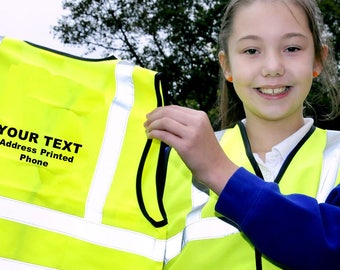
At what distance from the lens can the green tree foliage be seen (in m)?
23.0

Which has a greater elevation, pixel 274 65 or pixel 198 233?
pixel 274 65

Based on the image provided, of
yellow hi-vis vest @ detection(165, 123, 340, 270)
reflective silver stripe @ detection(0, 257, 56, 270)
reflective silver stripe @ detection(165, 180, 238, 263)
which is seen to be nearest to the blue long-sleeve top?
yellow hi-vis vest @ detection(165, 123, 340, 270)

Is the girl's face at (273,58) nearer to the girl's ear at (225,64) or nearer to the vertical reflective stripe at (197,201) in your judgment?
the girl's ear at (225,64)

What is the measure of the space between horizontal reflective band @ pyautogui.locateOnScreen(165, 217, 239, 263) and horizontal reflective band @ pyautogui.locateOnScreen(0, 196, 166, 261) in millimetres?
43

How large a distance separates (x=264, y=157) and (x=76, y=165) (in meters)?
0.74

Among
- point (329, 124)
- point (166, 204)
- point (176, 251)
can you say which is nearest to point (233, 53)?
point (166, 204)

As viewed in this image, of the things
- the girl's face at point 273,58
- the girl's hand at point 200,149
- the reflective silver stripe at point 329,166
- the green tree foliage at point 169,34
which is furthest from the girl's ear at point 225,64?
the green tree foliage at point 169,34

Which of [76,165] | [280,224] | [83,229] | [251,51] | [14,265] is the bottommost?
[14,265]

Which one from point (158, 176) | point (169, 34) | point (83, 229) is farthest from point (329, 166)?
point (169, 34)

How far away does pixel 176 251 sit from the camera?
2328mm

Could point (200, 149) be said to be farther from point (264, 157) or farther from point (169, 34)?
point (169, 34)

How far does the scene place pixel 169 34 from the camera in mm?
23875

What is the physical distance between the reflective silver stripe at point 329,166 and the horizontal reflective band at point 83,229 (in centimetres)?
61

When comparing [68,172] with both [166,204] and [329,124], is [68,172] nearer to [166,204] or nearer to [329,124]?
[166,204]
